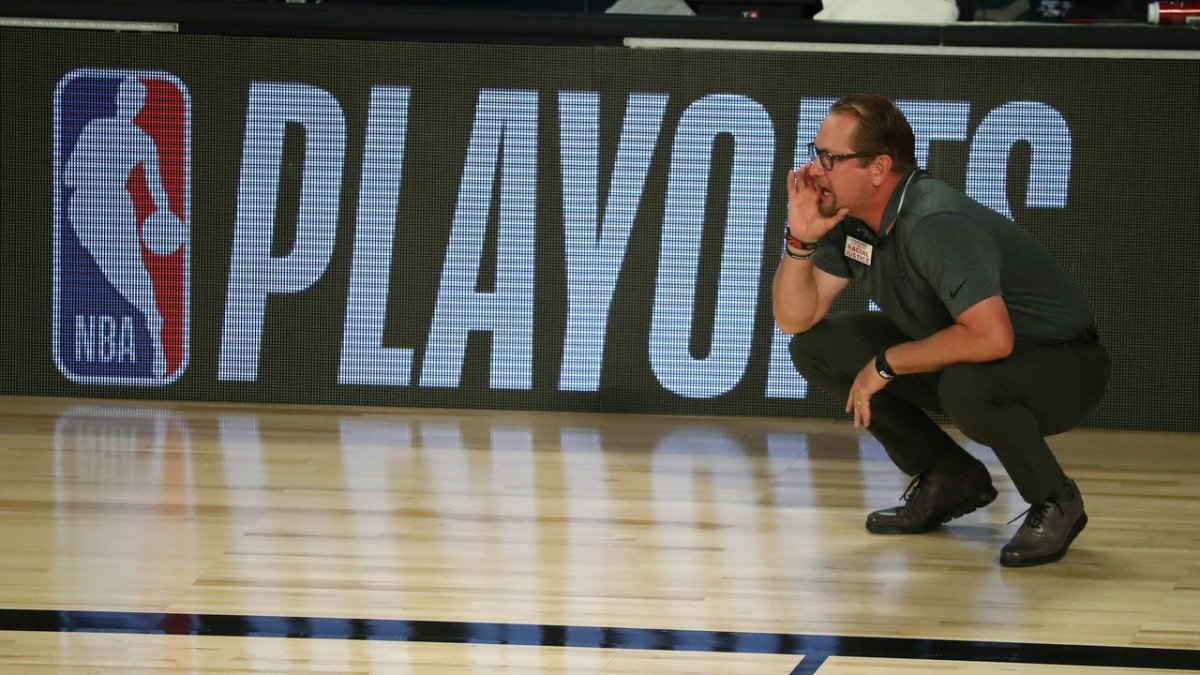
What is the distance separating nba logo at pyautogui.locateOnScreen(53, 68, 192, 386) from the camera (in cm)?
432

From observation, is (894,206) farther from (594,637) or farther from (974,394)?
(594,637)

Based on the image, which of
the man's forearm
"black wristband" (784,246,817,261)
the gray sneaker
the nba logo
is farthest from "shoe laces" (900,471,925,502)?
the nba logo

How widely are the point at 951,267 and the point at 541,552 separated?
94 centimetres

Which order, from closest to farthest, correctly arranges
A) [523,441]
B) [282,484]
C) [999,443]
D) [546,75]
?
[999,443]
[282,484]
[523,441]
[546,75]

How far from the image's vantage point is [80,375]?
14.3 feet

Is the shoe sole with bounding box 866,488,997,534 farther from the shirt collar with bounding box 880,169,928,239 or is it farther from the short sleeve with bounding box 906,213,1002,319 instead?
the shirt collar with bounding box 880,169,928,239

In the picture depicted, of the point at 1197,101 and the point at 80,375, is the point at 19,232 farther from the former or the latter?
the point at 1197,101

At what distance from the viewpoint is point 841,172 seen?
116 inches

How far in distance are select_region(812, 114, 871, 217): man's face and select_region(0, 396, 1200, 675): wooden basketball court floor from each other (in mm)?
686

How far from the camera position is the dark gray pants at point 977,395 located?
2.90 meters

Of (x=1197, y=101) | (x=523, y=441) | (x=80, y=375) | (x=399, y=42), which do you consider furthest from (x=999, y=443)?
(x=80, y=375)

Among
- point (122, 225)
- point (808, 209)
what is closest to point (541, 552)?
point (808, 209)

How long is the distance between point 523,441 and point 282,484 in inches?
28.7

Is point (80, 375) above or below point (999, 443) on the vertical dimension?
below
